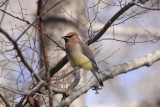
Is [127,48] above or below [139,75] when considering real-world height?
above

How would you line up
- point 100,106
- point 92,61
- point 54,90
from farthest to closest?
point 100,106 → point 92,61 → point 54,90

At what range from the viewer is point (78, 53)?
5.12 m

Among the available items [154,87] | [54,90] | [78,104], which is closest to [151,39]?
[54,90]

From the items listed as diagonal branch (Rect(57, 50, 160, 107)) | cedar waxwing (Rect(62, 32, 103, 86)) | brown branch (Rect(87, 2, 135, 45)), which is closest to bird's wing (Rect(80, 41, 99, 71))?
cedar waxwing (Rect(62, 32, 103, 86))

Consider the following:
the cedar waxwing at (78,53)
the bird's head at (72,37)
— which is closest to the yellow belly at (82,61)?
the cedar waxwing at (78,53)

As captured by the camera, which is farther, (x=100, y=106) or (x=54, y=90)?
(x=100, y=106)

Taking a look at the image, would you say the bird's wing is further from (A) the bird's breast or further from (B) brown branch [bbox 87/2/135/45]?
(B) brown branch [bbox 87/2/135/45]

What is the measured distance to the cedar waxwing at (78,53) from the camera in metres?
4.91

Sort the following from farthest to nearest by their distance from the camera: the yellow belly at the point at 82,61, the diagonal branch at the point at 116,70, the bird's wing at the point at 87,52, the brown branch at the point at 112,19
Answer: the yellow belly at the point at 82,61 < the bird's wing at the point at 87,52 < the brown branch at the point at 112,19 < the diagonal branch at the point at 116,70

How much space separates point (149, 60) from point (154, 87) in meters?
5.96

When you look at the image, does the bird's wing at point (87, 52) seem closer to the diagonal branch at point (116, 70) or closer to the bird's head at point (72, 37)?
the bird's head at point (72, 37)

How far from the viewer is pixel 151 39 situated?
14.4 feet

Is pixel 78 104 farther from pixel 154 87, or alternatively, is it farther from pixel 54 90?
pixel 154 87

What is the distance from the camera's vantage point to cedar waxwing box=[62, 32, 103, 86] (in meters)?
4.91
